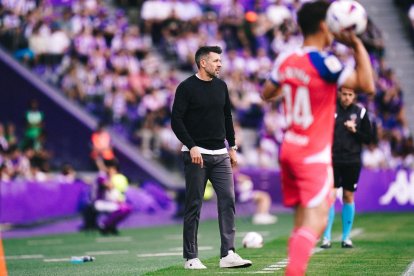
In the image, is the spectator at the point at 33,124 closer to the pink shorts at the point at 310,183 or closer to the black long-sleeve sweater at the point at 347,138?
the black long-sleeve sweater at the point at 347,138

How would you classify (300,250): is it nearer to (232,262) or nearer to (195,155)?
(195,155)

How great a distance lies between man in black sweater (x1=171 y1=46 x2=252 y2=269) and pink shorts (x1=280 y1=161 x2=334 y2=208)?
3589mm

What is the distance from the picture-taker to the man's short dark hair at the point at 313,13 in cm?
807

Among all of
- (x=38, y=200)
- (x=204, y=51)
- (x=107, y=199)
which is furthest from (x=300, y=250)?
(x=38, y=200)

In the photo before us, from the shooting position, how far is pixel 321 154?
808 cm

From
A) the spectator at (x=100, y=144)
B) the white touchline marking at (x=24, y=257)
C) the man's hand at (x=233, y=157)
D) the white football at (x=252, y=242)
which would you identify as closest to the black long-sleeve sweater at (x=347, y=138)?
the white football at (x=252, y=242)

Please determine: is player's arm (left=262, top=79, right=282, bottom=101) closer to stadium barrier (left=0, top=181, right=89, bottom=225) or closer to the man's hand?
the man's hand

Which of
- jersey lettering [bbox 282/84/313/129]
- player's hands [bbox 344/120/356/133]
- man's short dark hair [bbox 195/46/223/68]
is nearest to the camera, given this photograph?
jersey lettering [bbox 282/84/313/129]

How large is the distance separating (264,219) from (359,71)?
53.5 feet

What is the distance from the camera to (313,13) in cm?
809

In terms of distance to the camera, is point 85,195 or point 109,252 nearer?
point 109,252

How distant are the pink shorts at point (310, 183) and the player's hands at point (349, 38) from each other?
0.95m

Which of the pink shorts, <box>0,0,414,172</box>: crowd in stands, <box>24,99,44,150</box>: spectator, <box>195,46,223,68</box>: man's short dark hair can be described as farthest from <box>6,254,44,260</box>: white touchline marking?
<box>0,0,414,172</box>: crowd in stands

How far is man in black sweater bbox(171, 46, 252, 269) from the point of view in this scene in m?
11.8
